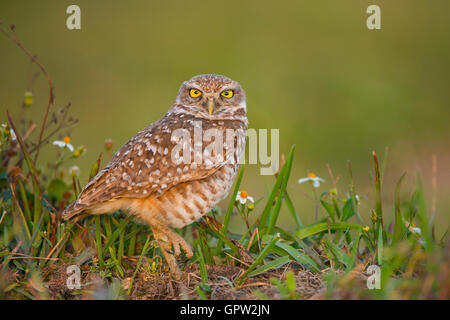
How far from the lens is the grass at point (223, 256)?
80.6 inches

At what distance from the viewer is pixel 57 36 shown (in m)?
8.94

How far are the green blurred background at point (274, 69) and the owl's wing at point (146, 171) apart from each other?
2.29m

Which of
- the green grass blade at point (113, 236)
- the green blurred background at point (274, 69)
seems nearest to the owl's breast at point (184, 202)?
the green grass blade at point (113, 236)

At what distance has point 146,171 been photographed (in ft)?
8.04

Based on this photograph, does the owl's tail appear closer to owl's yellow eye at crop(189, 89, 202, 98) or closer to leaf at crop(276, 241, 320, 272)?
owl's yellow eye at crop(189, 89, 202, 98)

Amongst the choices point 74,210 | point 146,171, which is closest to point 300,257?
point 146,171

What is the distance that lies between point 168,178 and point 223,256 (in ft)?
1.95

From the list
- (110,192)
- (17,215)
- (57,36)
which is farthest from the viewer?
(57,36)

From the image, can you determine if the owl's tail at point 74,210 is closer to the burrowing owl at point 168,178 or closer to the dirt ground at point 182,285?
the burrowing owl at point 168,178

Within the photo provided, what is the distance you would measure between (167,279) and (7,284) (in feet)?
2.46

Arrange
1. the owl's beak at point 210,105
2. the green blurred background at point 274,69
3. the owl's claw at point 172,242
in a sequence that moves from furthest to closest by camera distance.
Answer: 1. the green blurred background at point 274,69
2. the owl's beak at point 210,105
3. the owl's claw at point 172,242

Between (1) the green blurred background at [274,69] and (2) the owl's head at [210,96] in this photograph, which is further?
(1) the green blurred background at [274,69]
